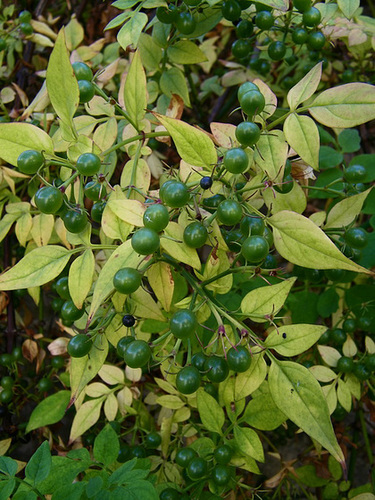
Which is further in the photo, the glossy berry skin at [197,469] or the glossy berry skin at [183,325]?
the glossy berry skin at [197,469]

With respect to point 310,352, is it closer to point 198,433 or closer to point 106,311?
point 198,433

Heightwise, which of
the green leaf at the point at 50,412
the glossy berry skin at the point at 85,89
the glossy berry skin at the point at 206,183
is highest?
the glossy berry skin at the point at 85,89

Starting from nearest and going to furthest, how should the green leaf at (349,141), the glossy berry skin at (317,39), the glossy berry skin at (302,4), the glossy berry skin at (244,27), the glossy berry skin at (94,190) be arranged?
the glossy berry skin at (94,190)
the glossy berry skin at (302,4)
the glossy berry skin at (317,39)
the glossy berry skin at (244,27)
the green leaf at (349,141)

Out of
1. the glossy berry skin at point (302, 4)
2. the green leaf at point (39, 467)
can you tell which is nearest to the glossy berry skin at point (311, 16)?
the glossy berry skin at point (302, 4)

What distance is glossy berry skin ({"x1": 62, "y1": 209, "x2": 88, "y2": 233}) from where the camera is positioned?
90cm

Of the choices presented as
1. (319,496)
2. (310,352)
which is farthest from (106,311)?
(319,496)

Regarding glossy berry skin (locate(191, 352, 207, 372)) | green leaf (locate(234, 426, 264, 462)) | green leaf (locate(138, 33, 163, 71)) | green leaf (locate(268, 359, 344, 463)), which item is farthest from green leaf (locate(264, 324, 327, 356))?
green leaf (locate(138, 33, 163, 71))

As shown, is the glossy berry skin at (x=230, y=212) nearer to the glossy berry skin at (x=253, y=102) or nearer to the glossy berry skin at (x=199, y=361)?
the glossy berry skin at (x=253, y=102)

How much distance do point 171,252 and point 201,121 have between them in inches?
53.4

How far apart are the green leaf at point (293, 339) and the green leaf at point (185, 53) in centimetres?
84

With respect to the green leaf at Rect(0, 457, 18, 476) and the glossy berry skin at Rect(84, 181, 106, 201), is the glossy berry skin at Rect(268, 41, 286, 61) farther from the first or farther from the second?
the green leaf at Rect(0, 457, 18, 476)

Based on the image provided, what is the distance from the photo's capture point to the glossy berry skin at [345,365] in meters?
1.22

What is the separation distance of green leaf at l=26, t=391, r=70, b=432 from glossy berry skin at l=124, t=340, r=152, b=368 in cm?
65

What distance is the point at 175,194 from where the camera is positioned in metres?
0.79
